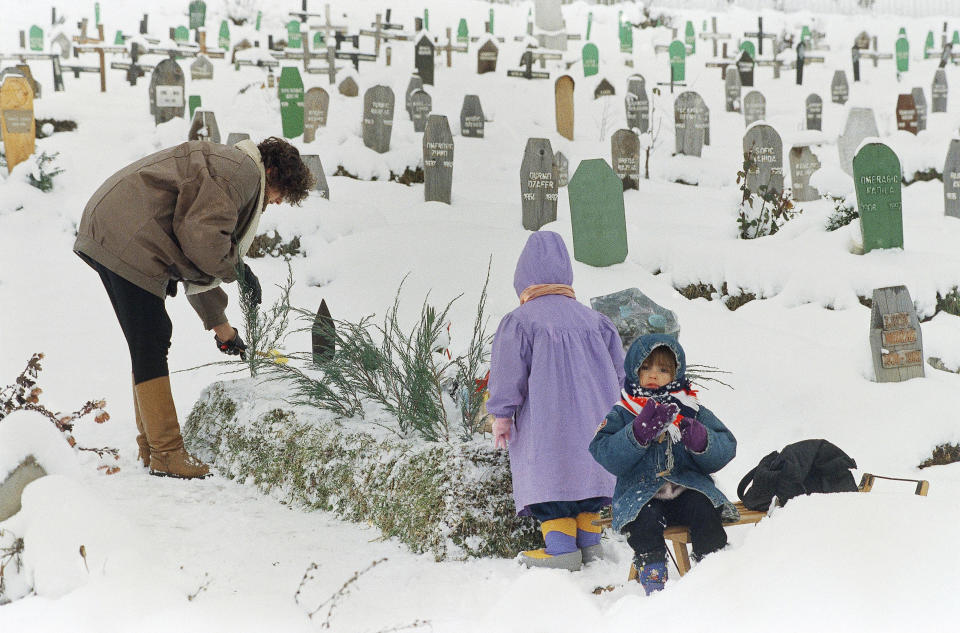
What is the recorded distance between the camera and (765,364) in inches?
219

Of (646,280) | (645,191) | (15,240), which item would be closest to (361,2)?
(645,191)

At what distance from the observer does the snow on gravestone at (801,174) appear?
10117mm

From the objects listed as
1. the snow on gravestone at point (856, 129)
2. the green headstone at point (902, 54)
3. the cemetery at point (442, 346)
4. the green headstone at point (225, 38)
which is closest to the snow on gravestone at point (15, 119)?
the cemetery at point (442, 346)

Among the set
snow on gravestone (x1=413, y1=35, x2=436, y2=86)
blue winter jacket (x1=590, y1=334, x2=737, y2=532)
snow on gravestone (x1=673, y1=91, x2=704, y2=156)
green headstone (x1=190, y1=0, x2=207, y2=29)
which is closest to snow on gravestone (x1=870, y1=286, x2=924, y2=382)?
blue winter jacket (x1=590, y1=334, x2=737, y2=532)

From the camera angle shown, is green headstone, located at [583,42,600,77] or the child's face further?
green headstone, located at [583,42,600,77]

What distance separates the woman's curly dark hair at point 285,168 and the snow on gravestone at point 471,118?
8608 mm

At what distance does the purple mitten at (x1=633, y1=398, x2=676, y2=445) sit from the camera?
2506 millimetres

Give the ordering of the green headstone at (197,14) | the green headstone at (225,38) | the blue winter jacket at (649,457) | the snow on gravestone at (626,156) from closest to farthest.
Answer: the blue winter jacket at (649,457)
the snow on gravestone at (626,156)
the green headstone at (225,38)
the green headstone at (197,14)

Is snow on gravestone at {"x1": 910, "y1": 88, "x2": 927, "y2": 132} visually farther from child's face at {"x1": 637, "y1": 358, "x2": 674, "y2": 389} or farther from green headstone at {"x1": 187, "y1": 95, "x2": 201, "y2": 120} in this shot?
child's face at {"x1": 637, "y1": 358, "x2": 674, "y2": 389}

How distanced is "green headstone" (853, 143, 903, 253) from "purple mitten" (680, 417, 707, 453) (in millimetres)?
5102

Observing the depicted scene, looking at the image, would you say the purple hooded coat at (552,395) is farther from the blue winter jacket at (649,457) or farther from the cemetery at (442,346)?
the blue winter jacket at (649,457)

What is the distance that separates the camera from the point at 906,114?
41.8 ft

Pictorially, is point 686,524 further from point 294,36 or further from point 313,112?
point 294,36

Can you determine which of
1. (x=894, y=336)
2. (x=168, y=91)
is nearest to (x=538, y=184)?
(x=894, y=336)
